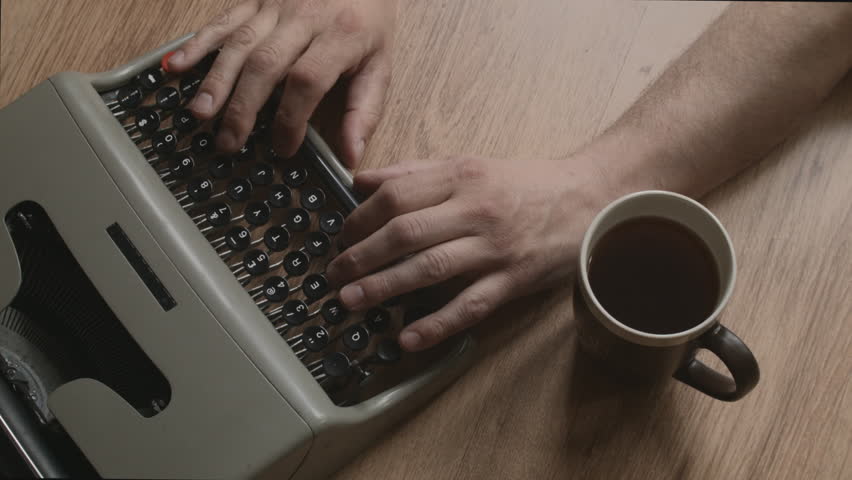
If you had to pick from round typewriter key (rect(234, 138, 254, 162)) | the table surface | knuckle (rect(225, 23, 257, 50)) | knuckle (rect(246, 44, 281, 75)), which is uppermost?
knuckle (rect(225, 23, 257, 50))

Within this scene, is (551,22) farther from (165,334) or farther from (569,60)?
(165,334)

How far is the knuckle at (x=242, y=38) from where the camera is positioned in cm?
79

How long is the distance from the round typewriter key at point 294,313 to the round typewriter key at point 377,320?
6cm

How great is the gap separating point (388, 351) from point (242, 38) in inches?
12.7

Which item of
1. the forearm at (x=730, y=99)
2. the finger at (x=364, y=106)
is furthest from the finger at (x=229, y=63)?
the forearm at (x=730, y=99)

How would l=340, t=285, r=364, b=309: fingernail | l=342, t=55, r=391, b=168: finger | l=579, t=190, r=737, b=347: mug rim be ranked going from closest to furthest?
1. l=579, t=190, r=737, b=347: mug rim
2. l=340, t=285, r=364, b=309: fingernail
3. l=342, t=55, r=391, b=168: finger

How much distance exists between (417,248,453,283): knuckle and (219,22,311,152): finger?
7.9 inches

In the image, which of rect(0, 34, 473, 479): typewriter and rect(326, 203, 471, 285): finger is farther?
rect(326, 203, 471, 285): finger

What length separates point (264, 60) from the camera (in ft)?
2.55

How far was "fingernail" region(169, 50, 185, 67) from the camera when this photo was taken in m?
0.78

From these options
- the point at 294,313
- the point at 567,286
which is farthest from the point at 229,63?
the point at 567,286

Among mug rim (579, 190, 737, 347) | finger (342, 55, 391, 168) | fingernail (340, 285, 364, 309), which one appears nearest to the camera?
mug rim (579, 190, 737, 347)

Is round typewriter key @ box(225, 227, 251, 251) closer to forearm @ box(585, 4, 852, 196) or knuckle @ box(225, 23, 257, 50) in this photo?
knuckle @ box(225, 23, 257, 50)

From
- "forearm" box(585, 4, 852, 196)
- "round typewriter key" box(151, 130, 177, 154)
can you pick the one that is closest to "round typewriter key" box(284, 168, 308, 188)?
"round typewriter key" box(151, 130, 177, 154)
